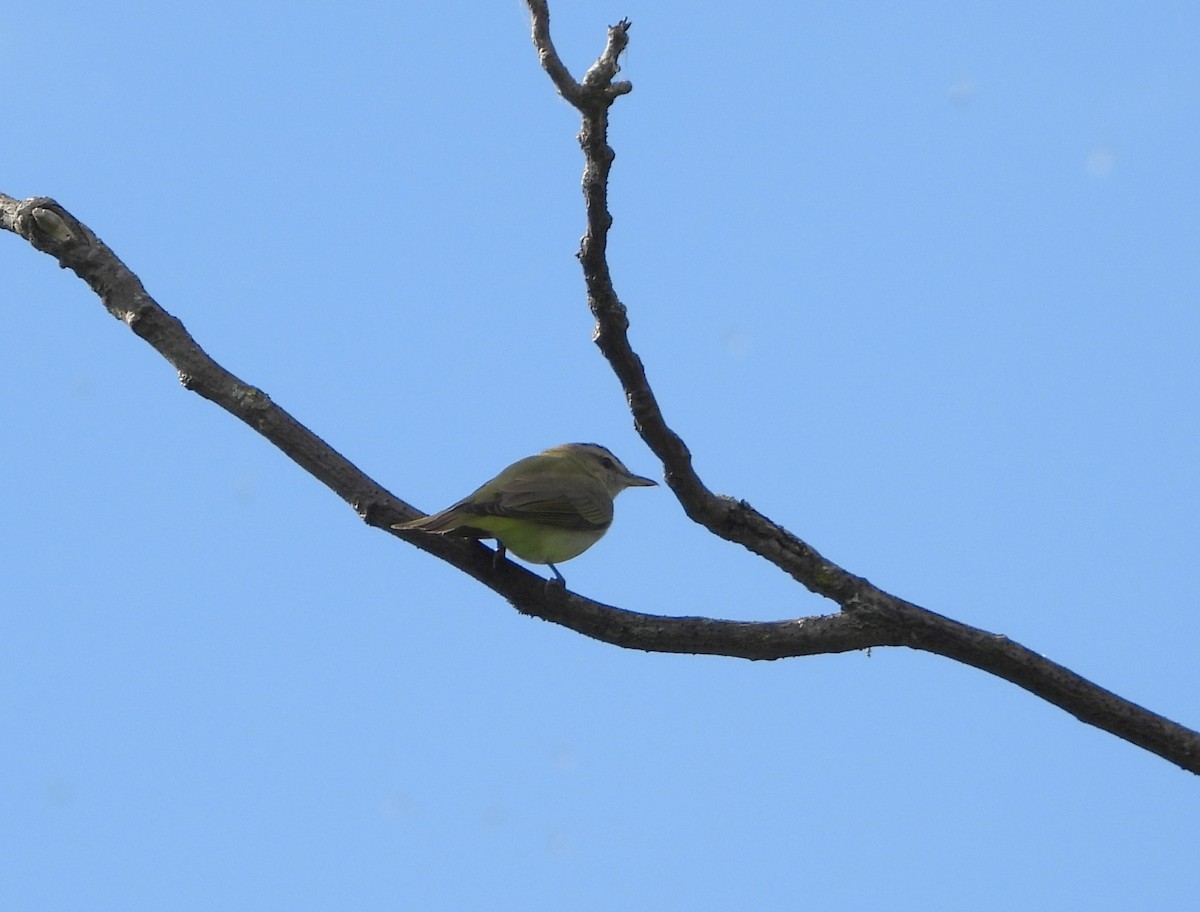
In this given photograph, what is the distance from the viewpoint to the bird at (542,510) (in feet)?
19.9

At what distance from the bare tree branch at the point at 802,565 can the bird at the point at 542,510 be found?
3.07 ft

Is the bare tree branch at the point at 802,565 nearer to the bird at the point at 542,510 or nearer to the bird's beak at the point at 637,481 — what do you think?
the bird at the point at 542,510

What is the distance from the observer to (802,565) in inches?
187

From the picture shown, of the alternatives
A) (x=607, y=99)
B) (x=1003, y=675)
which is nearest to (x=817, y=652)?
(x=1003, y=675)

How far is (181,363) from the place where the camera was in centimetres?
545

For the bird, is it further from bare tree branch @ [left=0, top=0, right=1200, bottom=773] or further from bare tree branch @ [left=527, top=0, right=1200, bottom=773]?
bare tree branch @ [left=527, top=0, right=1200, bottom=773]

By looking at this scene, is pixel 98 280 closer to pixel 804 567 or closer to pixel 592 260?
pixel 592 260

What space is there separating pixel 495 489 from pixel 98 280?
6.92 feet

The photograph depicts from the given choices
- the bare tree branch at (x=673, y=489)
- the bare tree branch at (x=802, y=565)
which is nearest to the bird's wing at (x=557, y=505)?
the bare tree branch at (x=673, y=489)

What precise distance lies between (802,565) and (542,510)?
237 cm

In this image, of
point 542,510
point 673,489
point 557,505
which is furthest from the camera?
point 557,505

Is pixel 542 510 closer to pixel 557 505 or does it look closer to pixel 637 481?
pixel 557 505

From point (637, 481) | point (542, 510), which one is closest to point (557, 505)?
point (542, 510)

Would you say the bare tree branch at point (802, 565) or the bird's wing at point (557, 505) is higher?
the bird's wing at point (557, 505)
